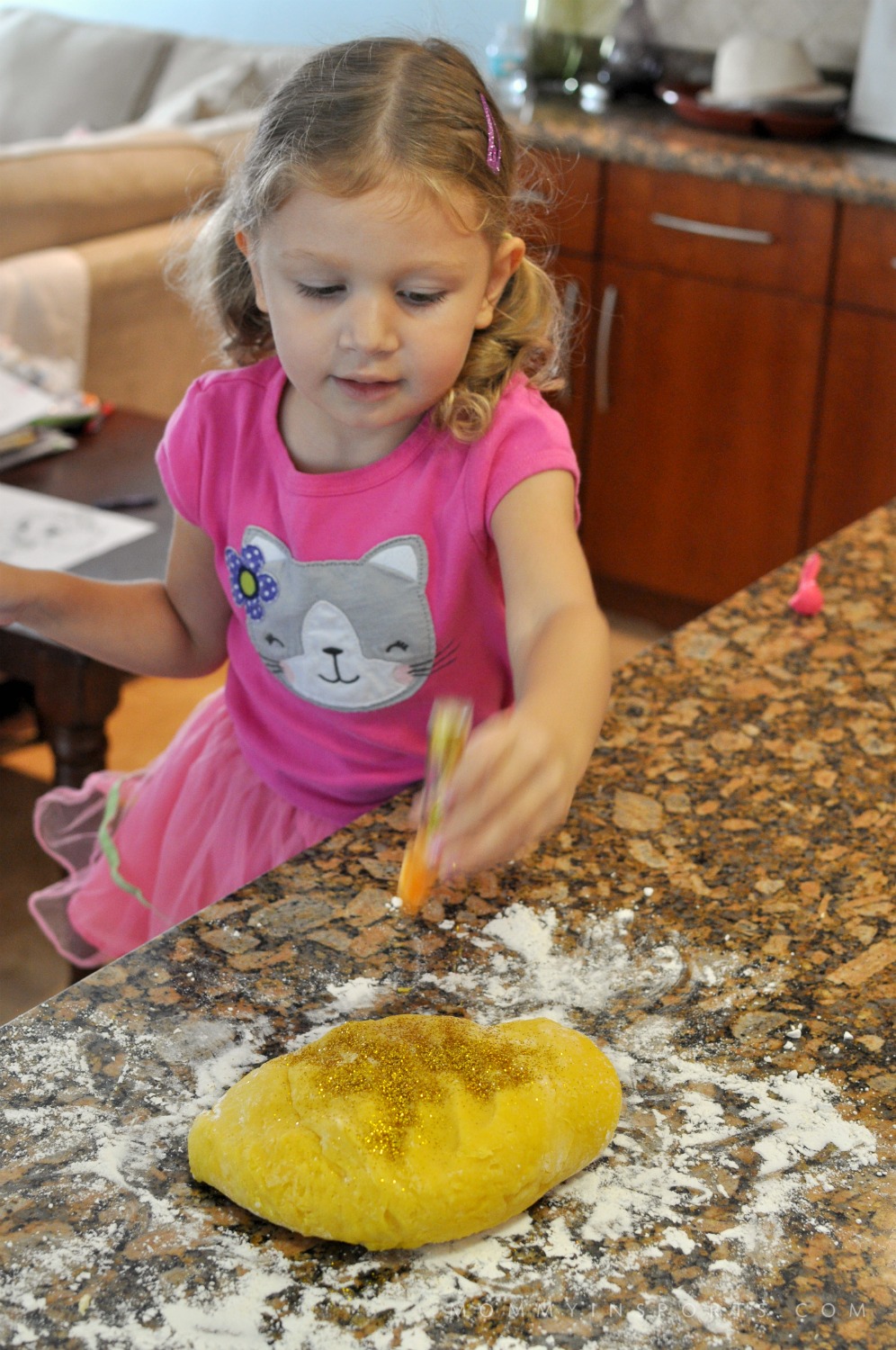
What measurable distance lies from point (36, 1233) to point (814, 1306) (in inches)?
13.3

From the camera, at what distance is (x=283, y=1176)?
0.65m

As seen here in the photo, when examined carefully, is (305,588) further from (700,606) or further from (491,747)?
(700,606)

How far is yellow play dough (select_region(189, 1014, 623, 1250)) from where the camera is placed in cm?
64

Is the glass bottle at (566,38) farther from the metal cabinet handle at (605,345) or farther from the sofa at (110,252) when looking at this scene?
the sofa at (110,252)

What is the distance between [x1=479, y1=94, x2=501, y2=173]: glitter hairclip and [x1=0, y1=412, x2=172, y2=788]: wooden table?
86 cm

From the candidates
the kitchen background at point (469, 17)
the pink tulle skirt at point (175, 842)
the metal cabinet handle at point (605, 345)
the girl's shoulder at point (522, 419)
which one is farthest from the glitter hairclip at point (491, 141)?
the metal cabinet handle at point (605, 345)

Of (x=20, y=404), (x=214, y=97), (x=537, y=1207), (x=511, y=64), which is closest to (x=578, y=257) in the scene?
(x=511, y=64)

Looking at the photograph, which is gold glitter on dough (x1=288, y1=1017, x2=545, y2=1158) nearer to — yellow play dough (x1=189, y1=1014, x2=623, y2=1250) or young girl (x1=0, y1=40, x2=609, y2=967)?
yellow play dough (x1=189, y1=1014, x2=623, y2=1250)

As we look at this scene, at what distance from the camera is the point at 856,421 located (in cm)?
301

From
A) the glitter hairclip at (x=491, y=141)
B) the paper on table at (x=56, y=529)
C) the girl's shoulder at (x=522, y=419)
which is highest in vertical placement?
the glitter hairclip at (x=491, y=141)

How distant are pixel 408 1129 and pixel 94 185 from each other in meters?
2.53

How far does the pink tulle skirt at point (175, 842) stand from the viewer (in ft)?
4.13

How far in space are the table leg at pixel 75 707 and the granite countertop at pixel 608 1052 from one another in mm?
931

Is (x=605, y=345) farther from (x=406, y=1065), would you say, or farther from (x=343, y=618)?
(x=406, y=1065)
